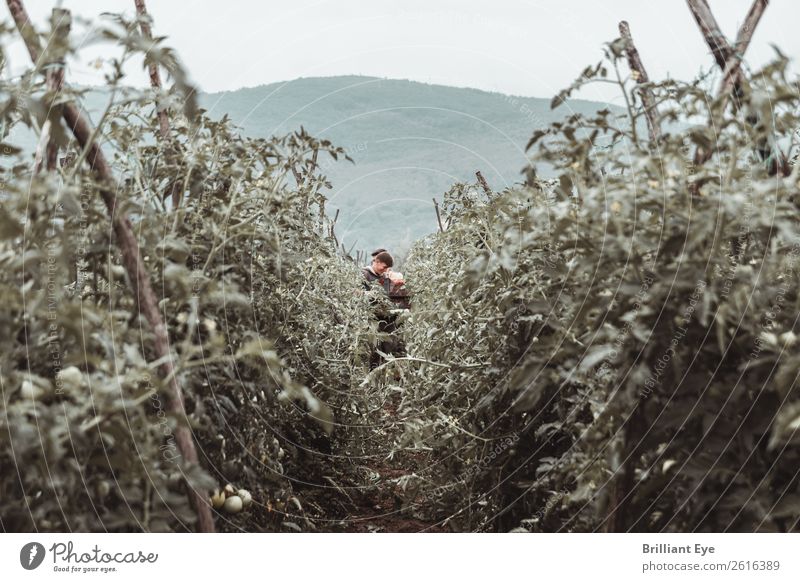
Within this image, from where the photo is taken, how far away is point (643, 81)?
1.87 m

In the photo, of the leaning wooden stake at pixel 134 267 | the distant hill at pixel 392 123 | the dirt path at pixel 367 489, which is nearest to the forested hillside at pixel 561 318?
the leaning wooden stake at pixel 134 267

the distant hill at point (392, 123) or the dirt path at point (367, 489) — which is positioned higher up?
the distant hill at point (392, 123)

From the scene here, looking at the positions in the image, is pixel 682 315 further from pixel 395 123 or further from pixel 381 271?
pixel 381 271

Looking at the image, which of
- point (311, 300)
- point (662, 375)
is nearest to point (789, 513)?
point (662, 375)

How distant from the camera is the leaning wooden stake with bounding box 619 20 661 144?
1692 mm

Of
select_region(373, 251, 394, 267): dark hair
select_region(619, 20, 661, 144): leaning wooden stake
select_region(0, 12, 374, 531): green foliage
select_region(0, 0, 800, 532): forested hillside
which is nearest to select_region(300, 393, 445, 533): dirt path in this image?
select_region(0, 12, 374, 531): green foliage

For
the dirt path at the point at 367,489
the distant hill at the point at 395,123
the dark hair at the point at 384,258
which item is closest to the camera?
the distant hill at the point at 395,123
